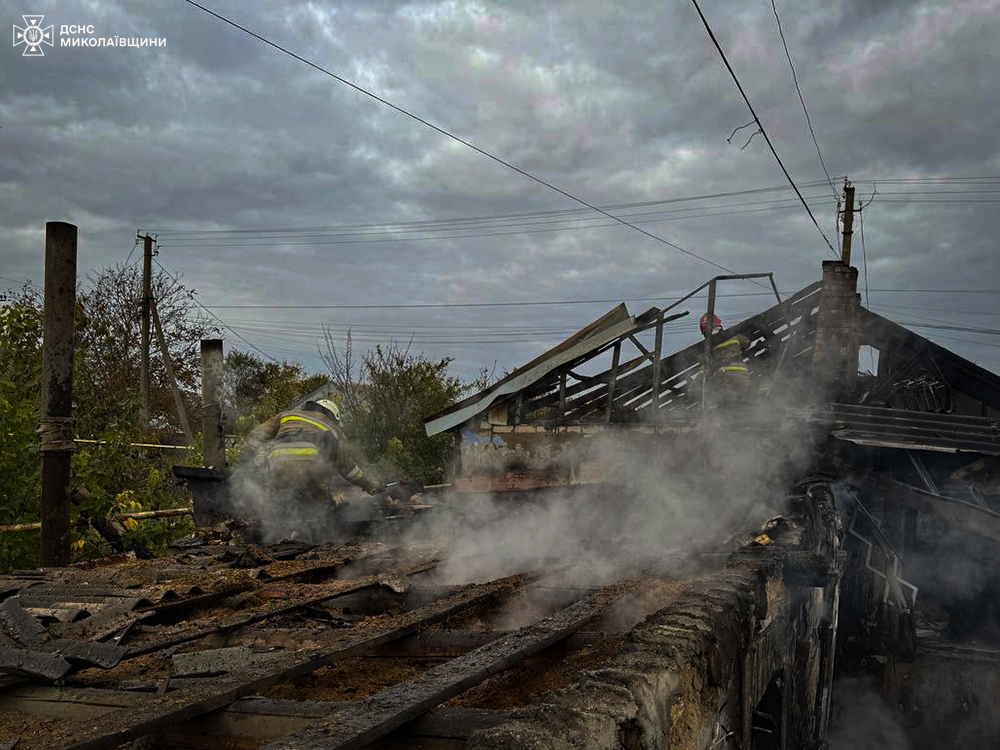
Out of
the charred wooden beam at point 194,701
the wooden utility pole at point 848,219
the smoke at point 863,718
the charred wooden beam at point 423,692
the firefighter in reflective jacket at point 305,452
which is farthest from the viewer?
the wooden utility pole at point 848,219

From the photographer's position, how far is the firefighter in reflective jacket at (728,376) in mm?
11430

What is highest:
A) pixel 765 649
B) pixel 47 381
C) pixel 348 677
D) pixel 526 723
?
pixel 47 381

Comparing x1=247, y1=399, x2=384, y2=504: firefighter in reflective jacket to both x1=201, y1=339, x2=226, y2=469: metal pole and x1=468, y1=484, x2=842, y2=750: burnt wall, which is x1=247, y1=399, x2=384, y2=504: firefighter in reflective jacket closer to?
x1=201, y1=339, x2=226, y2=469: metal pole

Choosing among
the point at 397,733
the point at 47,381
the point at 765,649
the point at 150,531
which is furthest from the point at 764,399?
the point at 397,733

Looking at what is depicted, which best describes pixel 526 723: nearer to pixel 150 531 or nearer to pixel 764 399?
pixel 150 531

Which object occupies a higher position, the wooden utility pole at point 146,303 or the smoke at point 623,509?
the wooden utility pole at point 146,303

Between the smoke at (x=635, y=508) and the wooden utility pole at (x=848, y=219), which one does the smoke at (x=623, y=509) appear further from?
the wooden utility pole at (x=848, y=219)

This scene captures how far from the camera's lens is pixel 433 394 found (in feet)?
73.1

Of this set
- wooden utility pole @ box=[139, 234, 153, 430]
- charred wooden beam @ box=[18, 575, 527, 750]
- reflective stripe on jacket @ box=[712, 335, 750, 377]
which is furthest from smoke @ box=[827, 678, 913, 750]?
wooden utility pole @ box=[139, 234, 153, 430]

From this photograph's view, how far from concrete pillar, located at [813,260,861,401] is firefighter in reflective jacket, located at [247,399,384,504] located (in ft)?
30.3

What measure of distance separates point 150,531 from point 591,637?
610 cm

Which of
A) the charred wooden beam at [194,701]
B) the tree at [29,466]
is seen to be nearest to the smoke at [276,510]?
the tree at [29,466]

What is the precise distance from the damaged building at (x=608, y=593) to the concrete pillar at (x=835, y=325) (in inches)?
1.8

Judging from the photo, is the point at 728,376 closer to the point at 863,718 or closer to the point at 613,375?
the point at 613,375
